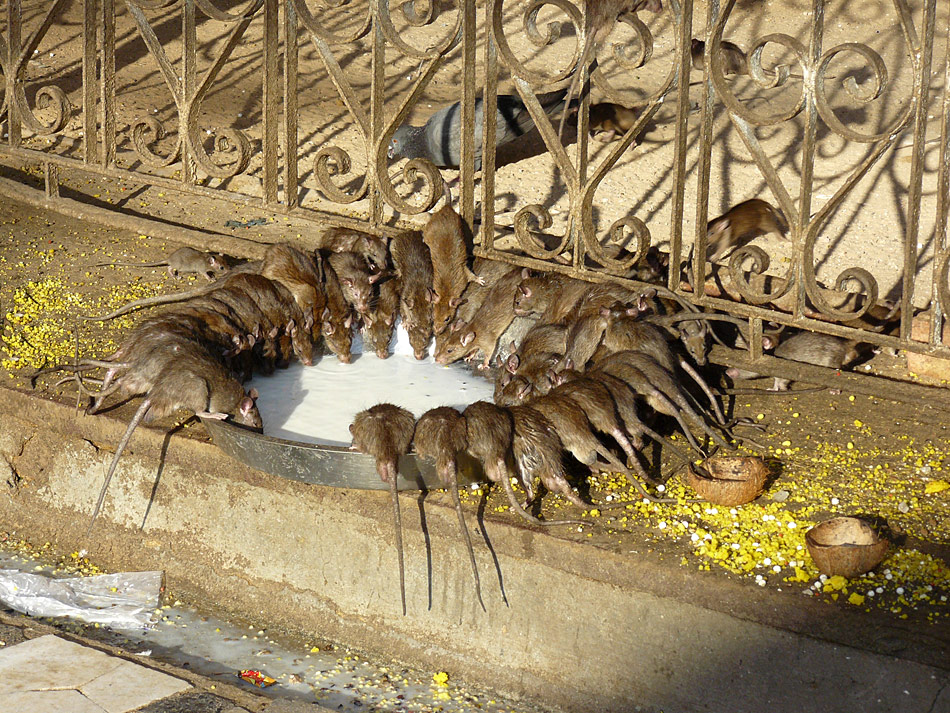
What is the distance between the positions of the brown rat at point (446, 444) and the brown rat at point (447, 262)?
1.28m

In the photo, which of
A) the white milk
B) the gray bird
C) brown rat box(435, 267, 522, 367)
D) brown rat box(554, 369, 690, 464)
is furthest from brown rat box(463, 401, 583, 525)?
the gray bird

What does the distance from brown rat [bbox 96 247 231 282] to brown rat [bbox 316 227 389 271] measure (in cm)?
55

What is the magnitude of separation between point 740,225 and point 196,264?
107 inches

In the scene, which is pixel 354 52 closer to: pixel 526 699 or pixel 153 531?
pixel 153 531

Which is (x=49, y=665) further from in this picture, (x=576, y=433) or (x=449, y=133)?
(x=449, y=133)

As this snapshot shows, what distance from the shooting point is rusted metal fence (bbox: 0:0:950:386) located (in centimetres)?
385

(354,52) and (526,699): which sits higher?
(354,52)

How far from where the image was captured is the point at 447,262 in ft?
16.9

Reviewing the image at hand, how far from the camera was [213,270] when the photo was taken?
5805 millimetres

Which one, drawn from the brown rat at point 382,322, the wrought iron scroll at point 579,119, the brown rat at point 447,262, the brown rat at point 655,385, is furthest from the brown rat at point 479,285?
the brown rat at point 655,385

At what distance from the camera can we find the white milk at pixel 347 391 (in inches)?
178

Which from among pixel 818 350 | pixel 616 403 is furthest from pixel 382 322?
pixel 818 350

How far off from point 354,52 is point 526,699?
341 inches

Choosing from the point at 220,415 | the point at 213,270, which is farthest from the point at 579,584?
the point at 213,270
